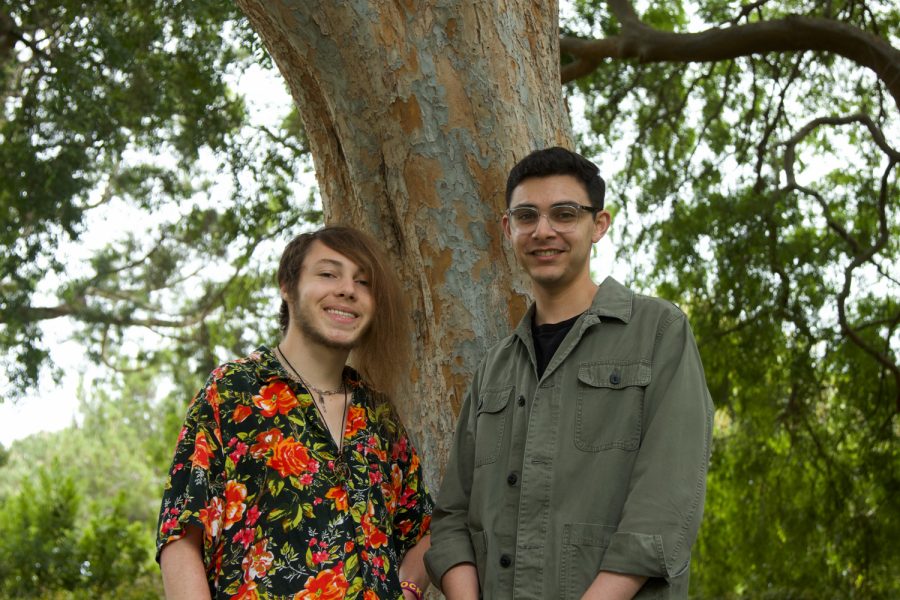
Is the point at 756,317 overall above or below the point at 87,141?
below

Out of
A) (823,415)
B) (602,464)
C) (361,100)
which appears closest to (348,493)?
(602,464)

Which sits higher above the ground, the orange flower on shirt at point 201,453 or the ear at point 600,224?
the ear at point 600,224

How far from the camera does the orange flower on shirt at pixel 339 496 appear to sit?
252 centimetres

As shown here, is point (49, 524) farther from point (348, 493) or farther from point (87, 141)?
point (348, 493)

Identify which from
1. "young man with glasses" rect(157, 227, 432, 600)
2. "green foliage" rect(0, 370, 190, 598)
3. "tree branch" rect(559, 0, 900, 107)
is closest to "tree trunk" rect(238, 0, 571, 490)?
"young man with glasses" rect(157, 227, 432, 600)

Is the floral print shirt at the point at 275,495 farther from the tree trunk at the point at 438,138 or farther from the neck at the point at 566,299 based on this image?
the tree trunk at the point at 438,138

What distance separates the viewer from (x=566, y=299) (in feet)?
8.67

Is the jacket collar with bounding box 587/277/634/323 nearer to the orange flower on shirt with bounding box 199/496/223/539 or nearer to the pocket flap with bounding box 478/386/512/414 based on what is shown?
the pocket flap with bounding box 478/386/512/414

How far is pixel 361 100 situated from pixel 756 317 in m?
4.99

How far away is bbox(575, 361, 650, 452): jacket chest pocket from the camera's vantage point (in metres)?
2.40

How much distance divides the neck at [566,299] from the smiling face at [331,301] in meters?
0.44

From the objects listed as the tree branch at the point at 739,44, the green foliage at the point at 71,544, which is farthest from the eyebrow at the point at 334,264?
the green foliage at the point at 71,544

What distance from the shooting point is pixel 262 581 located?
94.0 inches

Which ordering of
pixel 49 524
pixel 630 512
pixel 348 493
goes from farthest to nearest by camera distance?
pixel 49 524, pixel 348 493, pixel 630 512
